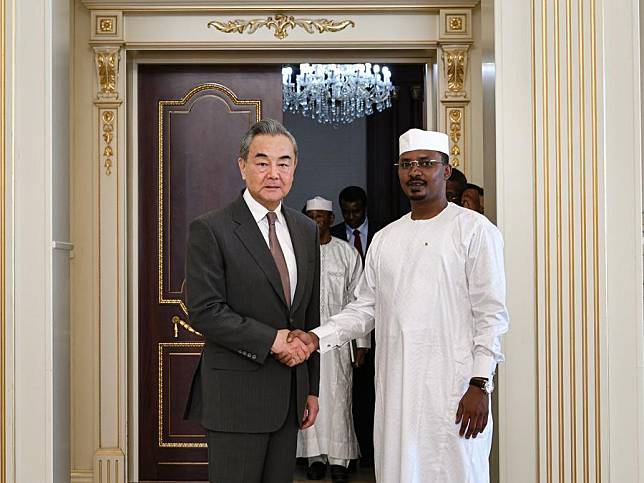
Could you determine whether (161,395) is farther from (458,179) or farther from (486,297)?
(486,297)

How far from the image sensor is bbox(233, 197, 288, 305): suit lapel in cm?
298

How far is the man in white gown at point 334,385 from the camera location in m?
5.49

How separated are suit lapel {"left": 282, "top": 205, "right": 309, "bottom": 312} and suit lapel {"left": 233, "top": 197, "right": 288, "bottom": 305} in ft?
0.22

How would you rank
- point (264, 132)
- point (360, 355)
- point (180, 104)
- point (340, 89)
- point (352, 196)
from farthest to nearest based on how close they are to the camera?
point (340, 89)
point (352, 196)
point (360, 355)
point (180, 104)
point (264, 132)

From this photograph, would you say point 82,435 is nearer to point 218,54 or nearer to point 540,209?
point 218,54

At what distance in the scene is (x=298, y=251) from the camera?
3.10 metres

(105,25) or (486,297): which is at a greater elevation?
(105,25)

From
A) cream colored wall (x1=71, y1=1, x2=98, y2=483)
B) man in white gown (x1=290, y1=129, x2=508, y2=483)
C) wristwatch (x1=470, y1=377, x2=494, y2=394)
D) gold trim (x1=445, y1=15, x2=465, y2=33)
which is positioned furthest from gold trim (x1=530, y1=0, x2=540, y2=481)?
cream colored wall (x1=71, y1=1, x2=98, y2=483)

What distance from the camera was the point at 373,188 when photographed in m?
7.38

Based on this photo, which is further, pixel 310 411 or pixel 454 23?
pixel 454 23

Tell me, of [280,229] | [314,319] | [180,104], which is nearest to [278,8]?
[180,104]

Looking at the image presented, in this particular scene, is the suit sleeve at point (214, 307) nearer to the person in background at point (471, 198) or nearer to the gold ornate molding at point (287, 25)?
the person in background at point (471, 198)

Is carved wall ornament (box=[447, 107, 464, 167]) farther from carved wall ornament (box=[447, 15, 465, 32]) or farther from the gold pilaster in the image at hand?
the gold pilaster

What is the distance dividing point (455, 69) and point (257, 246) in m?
2.24
